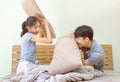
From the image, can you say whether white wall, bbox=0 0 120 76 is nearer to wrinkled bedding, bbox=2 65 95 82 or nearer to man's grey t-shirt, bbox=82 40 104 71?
man's grey t-shirt, bbox=82 40 104 71

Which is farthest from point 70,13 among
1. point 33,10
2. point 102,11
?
point 33,10

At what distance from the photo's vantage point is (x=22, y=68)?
5.13 feet

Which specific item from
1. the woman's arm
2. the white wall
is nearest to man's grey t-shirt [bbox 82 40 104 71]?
the woman's arm

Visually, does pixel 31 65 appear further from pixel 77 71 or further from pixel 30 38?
pixel 77 71

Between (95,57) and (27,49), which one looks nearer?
→ (95,57)

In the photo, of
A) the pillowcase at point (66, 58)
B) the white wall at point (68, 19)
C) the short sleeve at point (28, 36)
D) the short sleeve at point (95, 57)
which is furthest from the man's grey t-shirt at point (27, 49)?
the white wall at point (68, 19)

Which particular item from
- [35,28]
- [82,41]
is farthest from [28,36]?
[82,41]

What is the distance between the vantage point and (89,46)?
60.0 inches

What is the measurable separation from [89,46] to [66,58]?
30 cm

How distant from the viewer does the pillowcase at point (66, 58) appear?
1.26 metres

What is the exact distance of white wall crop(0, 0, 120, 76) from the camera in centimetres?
209

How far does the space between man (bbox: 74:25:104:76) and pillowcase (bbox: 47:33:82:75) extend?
87 mm

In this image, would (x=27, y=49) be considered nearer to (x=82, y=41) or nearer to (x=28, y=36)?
(x=28, y=36)

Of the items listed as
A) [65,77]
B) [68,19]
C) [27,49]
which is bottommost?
[65,77]
